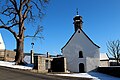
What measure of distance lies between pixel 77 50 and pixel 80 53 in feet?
3.02

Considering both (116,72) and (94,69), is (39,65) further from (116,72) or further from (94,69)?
(94,69)

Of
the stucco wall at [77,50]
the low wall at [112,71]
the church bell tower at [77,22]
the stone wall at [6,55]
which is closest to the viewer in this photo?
the low wall at [112,71]

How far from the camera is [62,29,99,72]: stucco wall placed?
1874 inches

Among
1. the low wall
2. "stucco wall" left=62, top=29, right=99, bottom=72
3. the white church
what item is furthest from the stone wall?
the low wall

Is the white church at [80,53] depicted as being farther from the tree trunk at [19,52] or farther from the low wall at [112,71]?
the tree trunk at [19,52]

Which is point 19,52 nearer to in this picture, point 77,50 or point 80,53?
point 77,50

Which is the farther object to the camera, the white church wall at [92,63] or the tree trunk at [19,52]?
the white church wall at [92,63]

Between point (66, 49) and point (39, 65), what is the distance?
20.4 metres

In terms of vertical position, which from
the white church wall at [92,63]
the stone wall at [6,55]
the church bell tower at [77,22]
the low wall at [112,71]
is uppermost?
the church bell tower at [77,22]

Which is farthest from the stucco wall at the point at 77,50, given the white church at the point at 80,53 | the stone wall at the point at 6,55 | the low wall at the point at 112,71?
the stone wall at the point at 6,55

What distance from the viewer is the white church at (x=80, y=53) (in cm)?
4688

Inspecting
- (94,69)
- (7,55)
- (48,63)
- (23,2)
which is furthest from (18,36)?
(94,69)

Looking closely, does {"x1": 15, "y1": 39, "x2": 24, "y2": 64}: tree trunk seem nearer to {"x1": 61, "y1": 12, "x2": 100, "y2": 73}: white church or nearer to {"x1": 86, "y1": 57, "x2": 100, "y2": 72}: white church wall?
{"x1": 61, "y1": 12, "x2": 100, "y2": 73}: white church

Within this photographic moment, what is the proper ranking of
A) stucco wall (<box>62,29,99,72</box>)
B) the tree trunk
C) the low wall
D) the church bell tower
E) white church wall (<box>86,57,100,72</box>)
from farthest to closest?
1. the church bell tower
2. stucco wall (<box>62,29,99,72</box>)
3. white church wall (<box>86,57,100,72</box>)
4. the low wall
5. the tree trunk
